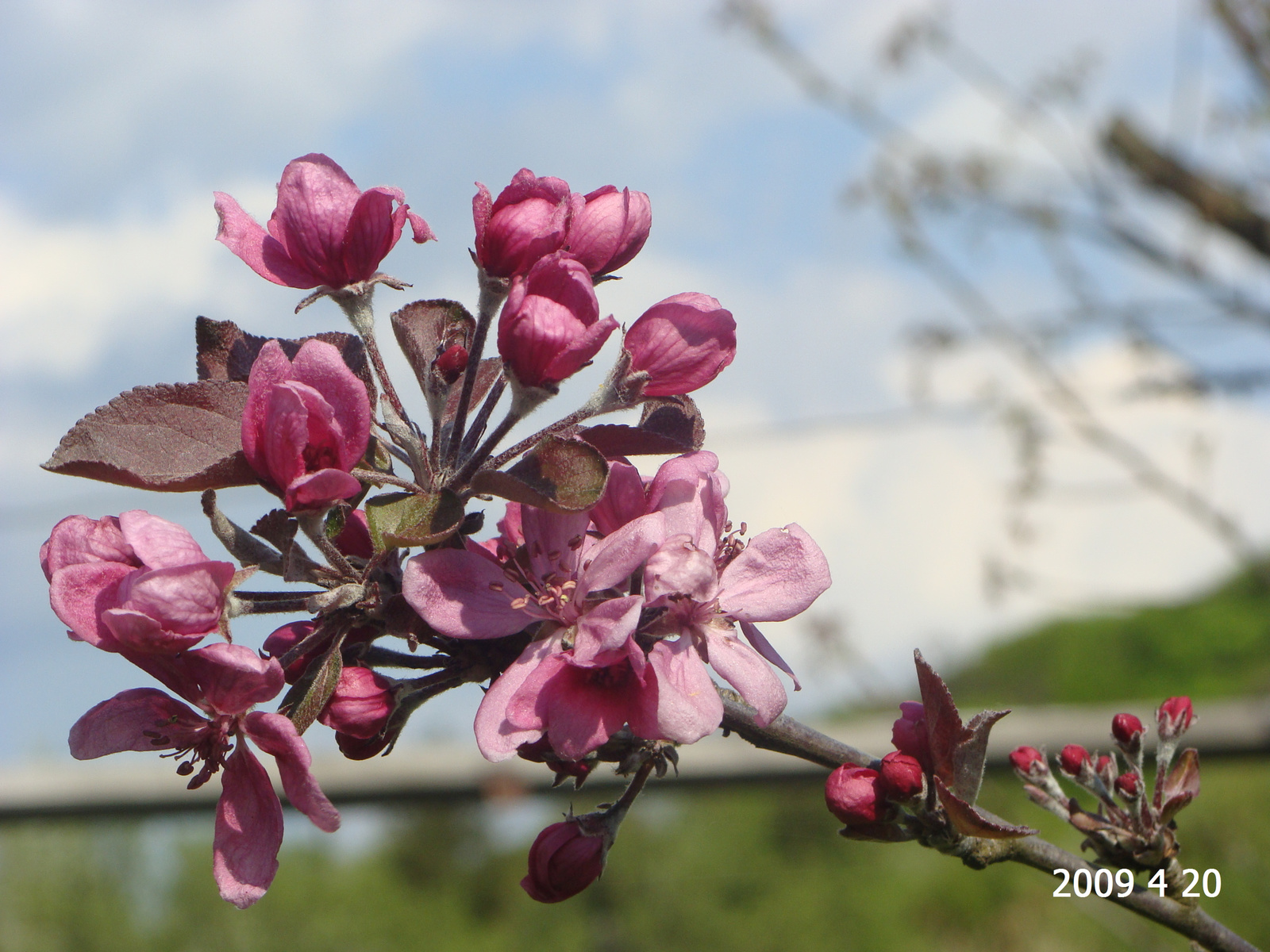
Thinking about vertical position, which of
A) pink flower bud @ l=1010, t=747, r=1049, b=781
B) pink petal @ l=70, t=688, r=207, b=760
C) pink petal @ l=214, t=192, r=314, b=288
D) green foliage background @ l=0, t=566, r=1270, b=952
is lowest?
green foliage background @ l=0, t=566, r=1270, b=952

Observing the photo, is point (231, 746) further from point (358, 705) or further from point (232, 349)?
point (232, 349)

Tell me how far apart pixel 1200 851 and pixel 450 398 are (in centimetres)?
434

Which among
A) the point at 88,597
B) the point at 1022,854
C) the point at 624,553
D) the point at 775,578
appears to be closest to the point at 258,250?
the point at 88,597

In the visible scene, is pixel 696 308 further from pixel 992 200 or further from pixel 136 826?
pixel 136 826

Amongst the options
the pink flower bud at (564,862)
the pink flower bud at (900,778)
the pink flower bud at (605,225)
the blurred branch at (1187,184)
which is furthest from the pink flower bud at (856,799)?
the blurred branch at (1187,184)

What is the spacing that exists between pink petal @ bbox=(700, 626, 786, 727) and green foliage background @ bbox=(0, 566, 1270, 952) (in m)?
8.63

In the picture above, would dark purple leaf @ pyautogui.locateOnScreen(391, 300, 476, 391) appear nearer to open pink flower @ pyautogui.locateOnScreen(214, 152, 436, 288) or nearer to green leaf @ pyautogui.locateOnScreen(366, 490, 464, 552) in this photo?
open pink flower @ pyautogui.locateOnScreen(214, 152, 436, 288)

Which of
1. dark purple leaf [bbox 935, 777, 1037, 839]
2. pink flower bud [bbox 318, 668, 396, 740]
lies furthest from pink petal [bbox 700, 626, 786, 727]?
pink flower bud [bbox 318, 668, 396, 740]

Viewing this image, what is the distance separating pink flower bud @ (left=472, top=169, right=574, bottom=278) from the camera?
1.09 metres

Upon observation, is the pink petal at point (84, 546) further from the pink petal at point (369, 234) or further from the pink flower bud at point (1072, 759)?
the pink flower bud at point (1072, 759)

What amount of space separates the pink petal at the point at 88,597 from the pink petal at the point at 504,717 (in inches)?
12.1

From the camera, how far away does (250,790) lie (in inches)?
42.5

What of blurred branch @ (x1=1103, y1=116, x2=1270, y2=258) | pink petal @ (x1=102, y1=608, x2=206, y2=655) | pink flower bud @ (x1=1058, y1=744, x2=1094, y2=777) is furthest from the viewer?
blurred branch @ (x1=1103, y1=116, x2=1270, y2=258)

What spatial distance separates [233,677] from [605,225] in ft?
1.76
